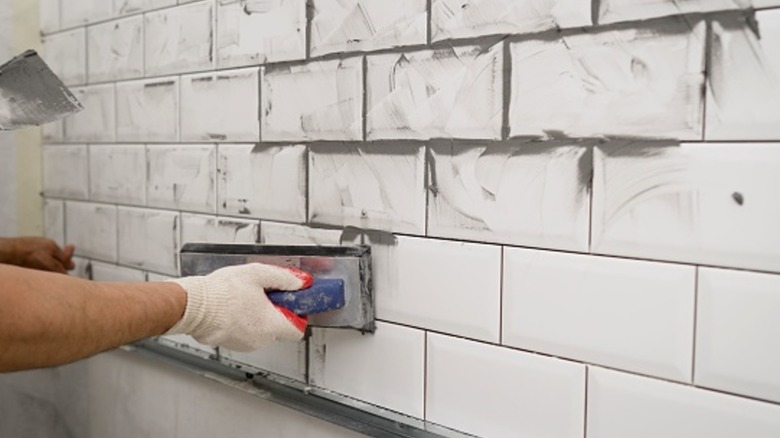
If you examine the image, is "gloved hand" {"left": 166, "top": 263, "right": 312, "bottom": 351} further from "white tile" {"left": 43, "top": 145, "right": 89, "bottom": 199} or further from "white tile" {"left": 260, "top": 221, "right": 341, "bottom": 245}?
"white tile" {"left": 43, "top": 145, "right": 89, "bottom": 199}

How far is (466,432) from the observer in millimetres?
1111

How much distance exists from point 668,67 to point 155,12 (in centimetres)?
130

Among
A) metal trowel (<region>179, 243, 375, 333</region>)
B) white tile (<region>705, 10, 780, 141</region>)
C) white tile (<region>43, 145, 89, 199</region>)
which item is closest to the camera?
white tile (<region>705, 10, 780, 141</region>)

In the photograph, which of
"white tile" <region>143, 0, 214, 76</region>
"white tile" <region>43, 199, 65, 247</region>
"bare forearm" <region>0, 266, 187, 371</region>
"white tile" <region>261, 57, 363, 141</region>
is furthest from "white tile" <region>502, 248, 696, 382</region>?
"white tile" <region>43, 199, 65, 247</region>

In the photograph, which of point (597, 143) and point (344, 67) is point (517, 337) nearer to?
point (597, 143)

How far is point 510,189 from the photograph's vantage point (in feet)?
3.40

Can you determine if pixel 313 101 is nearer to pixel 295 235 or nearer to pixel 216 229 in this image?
pixel 295 235

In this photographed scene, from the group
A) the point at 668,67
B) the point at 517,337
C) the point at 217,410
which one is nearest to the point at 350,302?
the point at 517,337

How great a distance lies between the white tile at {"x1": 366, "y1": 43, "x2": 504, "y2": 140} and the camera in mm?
1054

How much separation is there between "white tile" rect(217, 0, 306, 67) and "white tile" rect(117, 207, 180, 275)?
1.43ft

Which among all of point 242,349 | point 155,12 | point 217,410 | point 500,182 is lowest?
point 217,410

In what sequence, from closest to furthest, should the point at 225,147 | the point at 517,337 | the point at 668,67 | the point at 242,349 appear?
the point at 668,67
the point at 517,337
the point at 242,349
the point at 225,147

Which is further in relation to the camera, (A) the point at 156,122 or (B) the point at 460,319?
(A) the point at 156,122

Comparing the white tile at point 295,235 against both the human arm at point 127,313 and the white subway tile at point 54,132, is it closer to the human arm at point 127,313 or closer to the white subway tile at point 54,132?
the human arm at point 127,313
